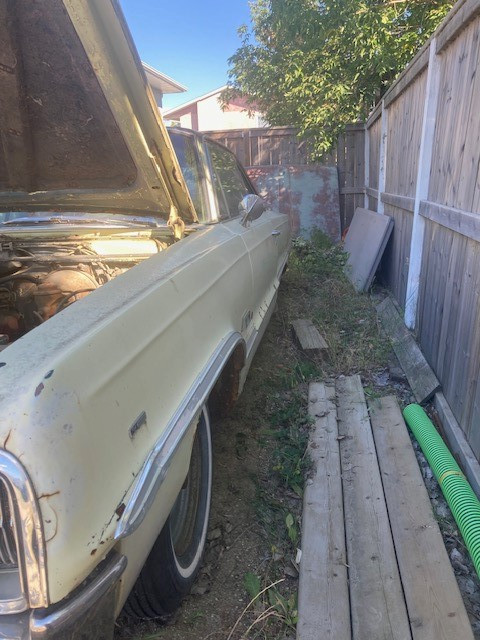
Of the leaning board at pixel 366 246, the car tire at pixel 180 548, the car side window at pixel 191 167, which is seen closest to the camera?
the car tire at pixel 180 548

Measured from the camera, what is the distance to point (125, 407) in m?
1.34

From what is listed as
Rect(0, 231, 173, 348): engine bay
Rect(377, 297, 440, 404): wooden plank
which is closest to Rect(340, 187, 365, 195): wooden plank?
Rect(377, 297, 440, 404): wooden plank

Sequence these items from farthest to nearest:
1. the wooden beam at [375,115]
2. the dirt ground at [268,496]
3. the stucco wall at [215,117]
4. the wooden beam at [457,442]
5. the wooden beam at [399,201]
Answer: the stucco wall at [215,117] < the wooden beam at [375,115] < the wooden beam at [399,201] < the wooden beam at [457,442] < the dirt ground at [268,496]

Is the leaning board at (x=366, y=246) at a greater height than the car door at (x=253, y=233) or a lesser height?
lesser

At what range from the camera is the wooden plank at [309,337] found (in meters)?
4.33

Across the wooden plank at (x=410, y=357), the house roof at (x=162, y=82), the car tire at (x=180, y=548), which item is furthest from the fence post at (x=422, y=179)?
the house roof at (x=162, y=82)

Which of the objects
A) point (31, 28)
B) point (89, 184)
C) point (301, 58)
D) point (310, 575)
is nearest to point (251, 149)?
point (301, 58)

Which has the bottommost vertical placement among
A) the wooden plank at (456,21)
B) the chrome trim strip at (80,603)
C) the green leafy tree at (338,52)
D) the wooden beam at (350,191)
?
the chrome trim strip at (80,603)

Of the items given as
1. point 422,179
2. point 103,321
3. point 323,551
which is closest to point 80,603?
point 103,321

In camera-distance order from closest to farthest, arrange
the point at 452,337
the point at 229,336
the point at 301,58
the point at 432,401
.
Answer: the point at 229,336 < the point at 452,337 < the point at 432,401 < the point at 301,58

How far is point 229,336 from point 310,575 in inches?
42.9

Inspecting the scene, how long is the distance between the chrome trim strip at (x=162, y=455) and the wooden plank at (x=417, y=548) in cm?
117

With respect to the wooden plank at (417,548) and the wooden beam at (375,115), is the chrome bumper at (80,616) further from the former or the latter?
the wooden beam at (375,115)

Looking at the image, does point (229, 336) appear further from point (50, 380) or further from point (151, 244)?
point (50, 380)
